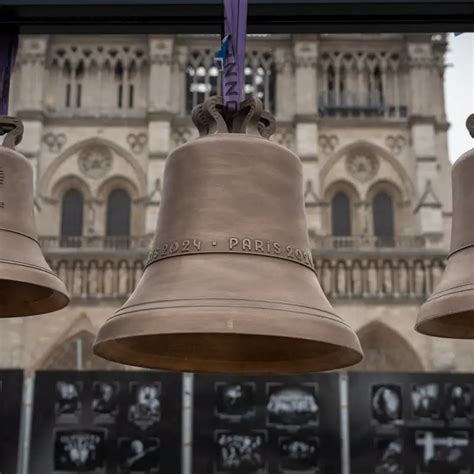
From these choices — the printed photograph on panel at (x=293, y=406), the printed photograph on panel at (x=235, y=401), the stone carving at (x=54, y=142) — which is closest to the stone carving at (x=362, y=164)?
the stone carving at (x=54, y=142)

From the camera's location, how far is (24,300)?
3.00 meters

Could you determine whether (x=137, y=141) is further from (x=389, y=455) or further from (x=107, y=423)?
(x=389, y=455)

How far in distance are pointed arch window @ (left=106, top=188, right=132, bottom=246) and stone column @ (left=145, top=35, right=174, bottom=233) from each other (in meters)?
1.04

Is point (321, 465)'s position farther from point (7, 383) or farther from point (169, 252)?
point (169, 252)

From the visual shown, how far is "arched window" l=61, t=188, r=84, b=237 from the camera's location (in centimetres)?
2217

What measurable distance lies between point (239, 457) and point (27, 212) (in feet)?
16.3

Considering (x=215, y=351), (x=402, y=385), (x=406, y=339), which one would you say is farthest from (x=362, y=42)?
(x=215, y=351)

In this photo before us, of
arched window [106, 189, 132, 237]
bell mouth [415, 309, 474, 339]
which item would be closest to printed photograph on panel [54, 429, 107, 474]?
bell mouth [415, 309, 474, 339]

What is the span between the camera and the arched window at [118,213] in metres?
22.2

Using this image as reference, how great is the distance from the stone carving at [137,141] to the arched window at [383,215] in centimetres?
628

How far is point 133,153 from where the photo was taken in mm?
22281

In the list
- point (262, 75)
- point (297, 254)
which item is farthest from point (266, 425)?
point (262, 75)

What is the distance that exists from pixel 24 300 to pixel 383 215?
19849 millimetres

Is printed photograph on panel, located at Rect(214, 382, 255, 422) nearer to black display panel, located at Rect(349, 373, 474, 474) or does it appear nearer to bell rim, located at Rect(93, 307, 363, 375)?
black display panel, located at Rect(349, 373, 474, 474)
